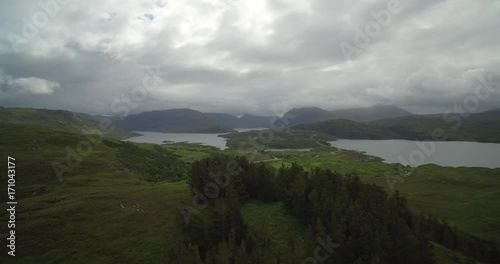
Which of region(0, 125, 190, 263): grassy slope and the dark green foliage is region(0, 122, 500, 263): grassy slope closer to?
A: region(0, 125, 190, 263): grassy slope

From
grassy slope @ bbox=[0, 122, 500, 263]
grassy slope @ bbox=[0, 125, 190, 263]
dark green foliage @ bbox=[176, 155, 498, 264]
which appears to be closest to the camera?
dark green foliage @ bbox=[176, 155, 498, 264]

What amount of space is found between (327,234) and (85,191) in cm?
5884

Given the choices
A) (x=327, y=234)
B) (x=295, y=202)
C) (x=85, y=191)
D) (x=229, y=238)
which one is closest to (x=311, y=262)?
(x=327, y=234)

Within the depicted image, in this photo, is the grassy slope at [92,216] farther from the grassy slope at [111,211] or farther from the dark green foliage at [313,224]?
the dark green foliage at [313,224]

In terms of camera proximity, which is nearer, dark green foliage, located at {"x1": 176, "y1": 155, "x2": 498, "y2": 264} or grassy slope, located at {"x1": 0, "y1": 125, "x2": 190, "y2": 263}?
dark green foliage, located at {"x1": 176, "y1": 155, "x2": 498, "y2": 264}

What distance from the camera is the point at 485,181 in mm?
142125

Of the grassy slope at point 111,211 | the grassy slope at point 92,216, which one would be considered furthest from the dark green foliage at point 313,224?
the grassy slope at point 92,216

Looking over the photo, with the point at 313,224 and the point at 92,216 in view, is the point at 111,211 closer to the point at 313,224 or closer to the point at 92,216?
the point at 92,216

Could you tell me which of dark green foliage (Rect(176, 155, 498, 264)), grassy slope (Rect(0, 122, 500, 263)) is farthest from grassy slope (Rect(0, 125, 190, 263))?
dark green foliage (Rect(176, 155, 498, 264))

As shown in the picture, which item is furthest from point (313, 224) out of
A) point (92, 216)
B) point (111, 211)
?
point (92, 216)

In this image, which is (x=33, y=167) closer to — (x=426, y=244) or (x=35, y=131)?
(x=35, y=131)

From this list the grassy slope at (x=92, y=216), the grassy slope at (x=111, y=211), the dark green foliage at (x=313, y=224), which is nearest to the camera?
the dark green foliage at (x=313, y=224)

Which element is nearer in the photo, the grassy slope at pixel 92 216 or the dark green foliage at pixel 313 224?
the dark green foliage at pixel 313 224

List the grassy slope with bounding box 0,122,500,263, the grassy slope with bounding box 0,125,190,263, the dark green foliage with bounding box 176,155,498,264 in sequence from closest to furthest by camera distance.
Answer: the dark green foliage with bounding box 176,155,498,264 → the grassy slope with bounding box 0,125,190,263 → the grassy slope with bounding box 0,122,500,263
